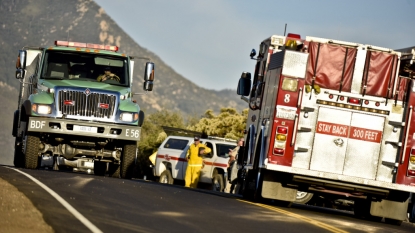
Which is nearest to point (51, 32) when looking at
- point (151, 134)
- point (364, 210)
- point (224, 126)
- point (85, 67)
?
point (151, 134)

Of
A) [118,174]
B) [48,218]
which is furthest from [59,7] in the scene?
[48,218]

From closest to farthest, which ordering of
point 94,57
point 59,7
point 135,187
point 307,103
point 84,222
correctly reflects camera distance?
point 84,222 < point 307,103 < point 135,187 < point 94,57 < point 59,7

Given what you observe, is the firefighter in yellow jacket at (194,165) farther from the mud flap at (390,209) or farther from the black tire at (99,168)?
the mud flap at (390,209)

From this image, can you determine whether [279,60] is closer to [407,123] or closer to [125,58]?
[407,123]

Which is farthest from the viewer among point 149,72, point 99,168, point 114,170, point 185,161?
point 185,161

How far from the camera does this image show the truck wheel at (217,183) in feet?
101

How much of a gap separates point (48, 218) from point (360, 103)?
25.5 ft

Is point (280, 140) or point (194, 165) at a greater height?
point (280, 140)

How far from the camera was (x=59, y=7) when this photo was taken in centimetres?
19625

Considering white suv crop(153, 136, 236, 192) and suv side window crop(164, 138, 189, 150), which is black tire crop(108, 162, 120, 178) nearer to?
white suv crop(153, 136, 236, 192)

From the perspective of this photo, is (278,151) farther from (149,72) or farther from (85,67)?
(85,67)

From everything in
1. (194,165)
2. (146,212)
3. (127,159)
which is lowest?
(194,165)

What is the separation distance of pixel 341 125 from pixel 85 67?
8377mm

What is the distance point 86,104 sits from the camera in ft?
77.0
